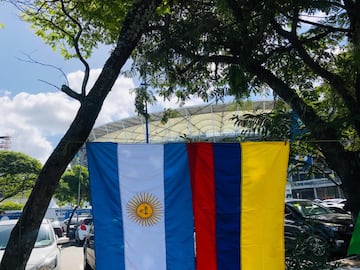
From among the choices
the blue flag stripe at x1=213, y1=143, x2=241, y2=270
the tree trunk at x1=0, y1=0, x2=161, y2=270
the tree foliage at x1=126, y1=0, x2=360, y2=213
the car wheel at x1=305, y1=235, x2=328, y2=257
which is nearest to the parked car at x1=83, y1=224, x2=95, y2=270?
the tree foliage at x1=126, y1=0, x2=360, y2=213

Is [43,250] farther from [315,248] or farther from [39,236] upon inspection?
[315,248]

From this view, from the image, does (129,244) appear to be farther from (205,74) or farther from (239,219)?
(205,74)

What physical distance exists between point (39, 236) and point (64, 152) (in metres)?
5.30

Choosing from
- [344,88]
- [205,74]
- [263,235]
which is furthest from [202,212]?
[205,74]

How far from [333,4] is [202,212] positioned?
11.9ft

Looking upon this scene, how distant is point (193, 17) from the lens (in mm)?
6547

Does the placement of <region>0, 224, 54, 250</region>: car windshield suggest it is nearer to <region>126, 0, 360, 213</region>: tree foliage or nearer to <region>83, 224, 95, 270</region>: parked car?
<region>83, 224, 95, 270</region>: parked car

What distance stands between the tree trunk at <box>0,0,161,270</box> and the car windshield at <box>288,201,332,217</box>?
803 cm

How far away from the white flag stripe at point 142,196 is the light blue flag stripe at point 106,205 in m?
0.06

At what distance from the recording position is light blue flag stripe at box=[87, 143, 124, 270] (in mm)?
3887

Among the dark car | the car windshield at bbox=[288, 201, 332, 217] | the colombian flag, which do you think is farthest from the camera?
the car windshield at bbox=[288, 201, 332, 217]

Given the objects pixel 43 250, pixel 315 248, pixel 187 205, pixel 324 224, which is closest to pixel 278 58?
pixel 315 248

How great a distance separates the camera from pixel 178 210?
4051mm

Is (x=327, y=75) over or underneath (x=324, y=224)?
over
